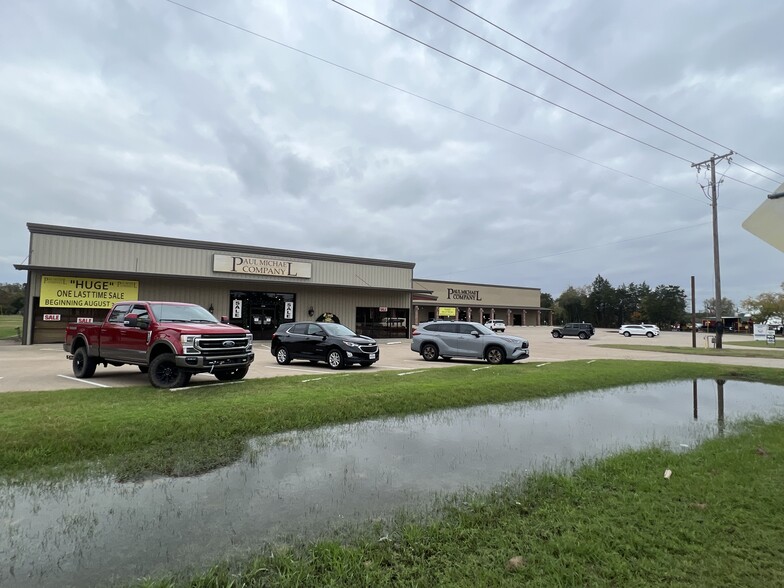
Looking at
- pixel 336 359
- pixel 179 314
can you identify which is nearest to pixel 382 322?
pixel 336 359

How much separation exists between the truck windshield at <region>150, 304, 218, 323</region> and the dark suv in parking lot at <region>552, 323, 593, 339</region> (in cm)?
4765

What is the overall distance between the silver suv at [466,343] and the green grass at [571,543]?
12.4 m

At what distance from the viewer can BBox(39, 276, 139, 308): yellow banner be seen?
25453 mm

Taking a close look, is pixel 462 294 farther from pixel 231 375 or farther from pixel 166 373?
pixel 166 373

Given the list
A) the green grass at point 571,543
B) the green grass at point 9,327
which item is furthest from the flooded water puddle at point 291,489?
the green grass at point 9,327

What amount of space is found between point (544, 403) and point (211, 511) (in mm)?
7457

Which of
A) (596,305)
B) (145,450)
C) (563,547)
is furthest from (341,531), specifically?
(596,305)

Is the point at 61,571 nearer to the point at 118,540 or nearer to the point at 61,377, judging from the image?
the point at 118,540

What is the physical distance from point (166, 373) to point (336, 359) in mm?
6081

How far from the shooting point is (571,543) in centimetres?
340

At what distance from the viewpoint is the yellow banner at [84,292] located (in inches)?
1002

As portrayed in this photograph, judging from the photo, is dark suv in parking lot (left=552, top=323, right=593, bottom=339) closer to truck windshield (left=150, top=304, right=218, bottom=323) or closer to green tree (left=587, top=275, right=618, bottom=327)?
truck windshield (left=150, top=304, right=218, bottom=323)

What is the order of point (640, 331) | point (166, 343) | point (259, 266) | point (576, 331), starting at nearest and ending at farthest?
point (166, 343)
point (259, 266)
point (576, 331)
point (640, 331)

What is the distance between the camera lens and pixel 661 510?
4.06m
